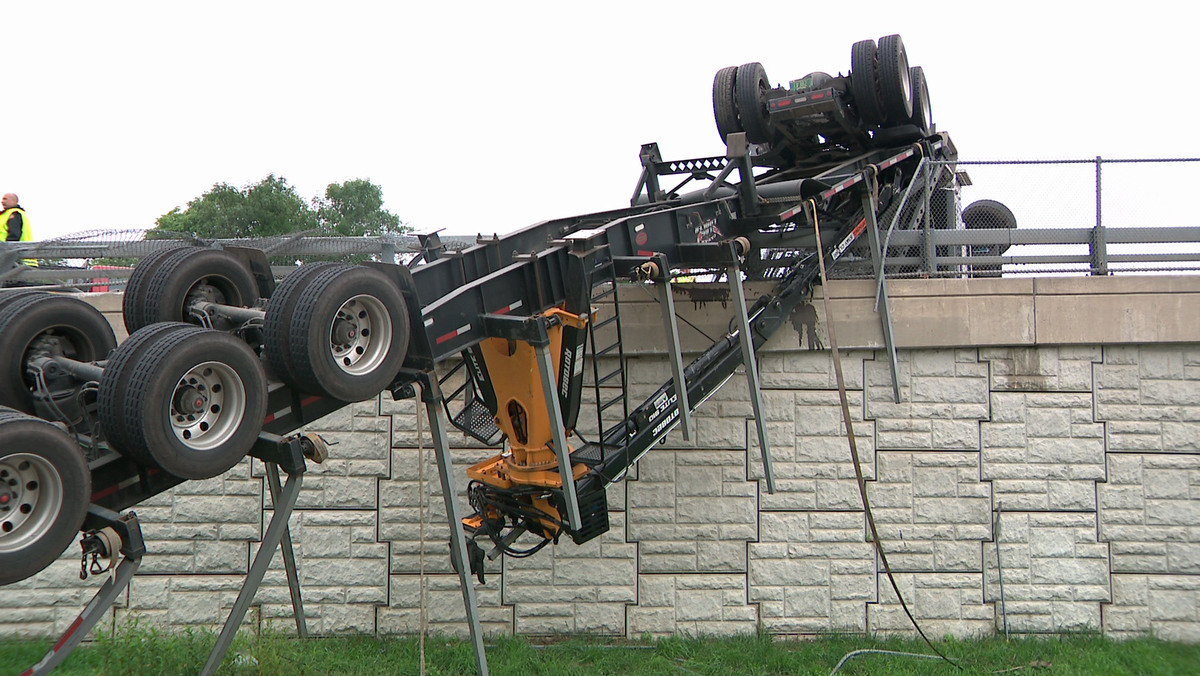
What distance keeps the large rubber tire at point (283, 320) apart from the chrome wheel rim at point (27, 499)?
1.20 meters

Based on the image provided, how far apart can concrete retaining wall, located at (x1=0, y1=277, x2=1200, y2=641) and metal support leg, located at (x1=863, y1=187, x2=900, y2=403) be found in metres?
0.14

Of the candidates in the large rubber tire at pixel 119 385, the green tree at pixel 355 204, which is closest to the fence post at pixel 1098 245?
the large rubber tire at pixel 119 385

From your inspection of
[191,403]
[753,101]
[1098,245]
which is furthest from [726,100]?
[191,403]

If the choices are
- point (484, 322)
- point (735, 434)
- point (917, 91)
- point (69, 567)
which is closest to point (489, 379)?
point (484, 322)

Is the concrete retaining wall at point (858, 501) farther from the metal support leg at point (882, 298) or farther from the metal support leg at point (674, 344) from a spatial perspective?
the metal support leg at point (674, 344)

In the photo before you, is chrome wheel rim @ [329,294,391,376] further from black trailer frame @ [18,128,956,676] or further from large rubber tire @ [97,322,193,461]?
large rubber tire @ [97,322,193,461]

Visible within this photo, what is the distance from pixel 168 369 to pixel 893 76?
823 centimetres

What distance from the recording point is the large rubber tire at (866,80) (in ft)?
32.3

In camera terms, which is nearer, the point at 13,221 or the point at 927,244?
the point at 927,244

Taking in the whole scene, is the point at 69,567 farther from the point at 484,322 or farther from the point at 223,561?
the point at 484,322

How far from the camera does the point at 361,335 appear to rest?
16.8 ft

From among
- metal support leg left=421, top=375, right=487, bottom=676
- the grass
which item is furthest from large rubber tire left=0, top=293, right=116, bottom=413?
the grass

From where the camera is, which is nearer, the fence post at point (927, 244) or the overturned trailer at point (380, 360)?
the overturned trailer at point (380, 360)

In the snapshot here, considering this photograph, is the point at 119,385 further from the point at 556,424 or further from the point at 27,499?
the point at 556,424
